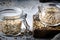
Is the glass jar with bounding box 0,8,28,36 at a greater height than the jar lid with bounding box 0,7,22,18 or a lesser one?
lesser

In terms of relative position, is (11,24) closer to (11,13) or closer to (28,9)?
(11,13)

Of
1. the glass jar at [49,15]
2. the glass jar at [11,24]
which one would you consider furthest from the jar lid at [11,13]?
the glass jar at [49,15]

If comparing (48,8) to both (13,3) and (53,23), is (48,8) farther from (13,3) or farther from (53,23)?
(13,3)

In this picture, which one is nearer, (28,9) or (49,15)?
(49,15)

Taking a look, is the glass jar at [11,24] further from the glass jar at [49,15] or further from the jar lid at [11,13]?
the glass jar at [49,15]

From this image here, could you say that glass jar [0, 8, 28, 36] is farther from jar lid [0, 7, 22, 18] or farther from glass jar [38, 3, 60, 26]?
glass jar [38, 3, 60, 26]

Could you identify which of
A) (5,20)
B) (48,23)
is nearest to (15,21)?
(5,20)

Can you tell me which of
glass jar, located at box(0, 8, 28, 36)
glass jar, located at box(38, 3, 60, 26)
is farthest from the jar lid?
glass jar, located at box(38, 3, 60, 26)

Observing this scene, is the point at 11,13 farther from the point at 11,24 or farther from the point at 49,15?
the point at 49,15

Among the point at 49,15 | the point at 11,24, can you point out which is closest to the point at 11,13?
the point at 11,24
